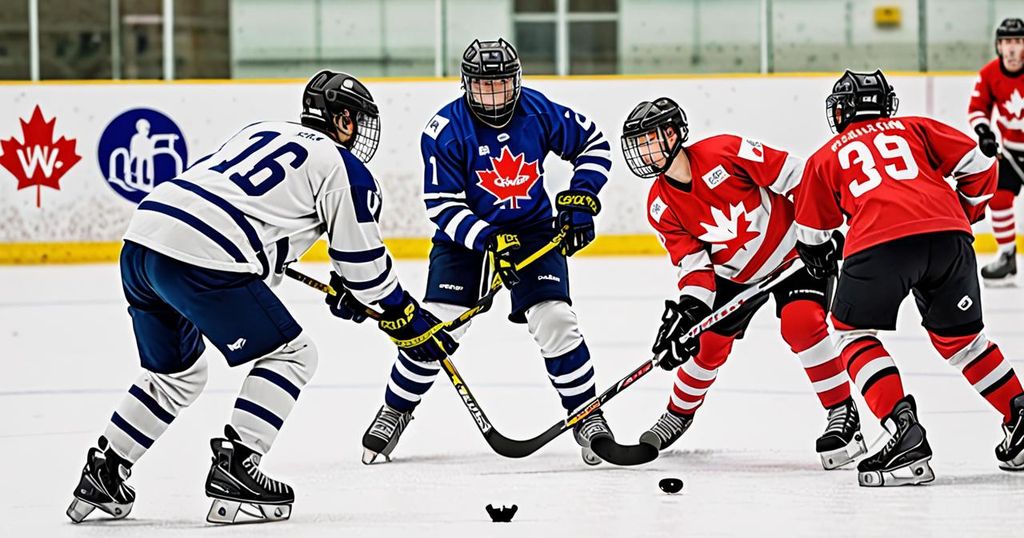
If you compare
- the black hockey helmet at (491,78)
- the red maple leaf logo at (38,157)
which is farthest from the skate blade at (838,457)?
the red maple leaf logo at (38,157)

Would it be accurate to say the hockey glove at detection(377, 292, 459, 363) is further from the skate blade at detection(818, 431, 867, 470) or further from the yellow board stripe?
the yellow board stripe

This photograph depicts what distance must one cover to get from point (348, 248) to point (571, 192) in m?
0.83

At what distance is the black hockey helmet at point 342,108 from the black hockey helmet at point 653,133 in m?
0.62

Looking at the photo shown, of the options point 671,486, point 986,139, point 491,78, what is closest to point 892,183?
point 671,486

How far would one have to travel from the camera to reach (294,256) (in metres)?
2.78

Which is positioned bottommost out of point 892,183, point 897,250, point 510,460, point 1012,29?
point 510,460

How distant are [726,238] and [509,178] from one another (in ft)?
1.85

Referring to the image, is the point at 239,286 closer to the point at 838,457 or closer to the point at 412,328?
the point at 412,328

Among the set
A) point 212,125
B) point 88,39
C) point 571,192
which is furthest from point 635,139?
point 88,39

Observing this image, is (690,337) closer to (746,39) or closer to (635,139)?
(635,139)

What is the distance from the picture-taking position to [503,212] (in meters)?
3.46

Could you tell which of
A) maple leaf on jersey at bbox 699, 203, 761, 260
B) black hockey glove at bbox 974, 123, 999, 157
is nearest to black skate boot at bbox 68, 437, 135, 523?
maple leaf on jersey at bbox 699, 203, 761, 260

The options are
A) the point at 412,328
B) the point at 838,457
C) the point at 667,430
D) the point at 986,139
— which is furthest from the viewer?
the point at 986,139

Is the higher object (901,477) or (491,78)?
(491,78)
